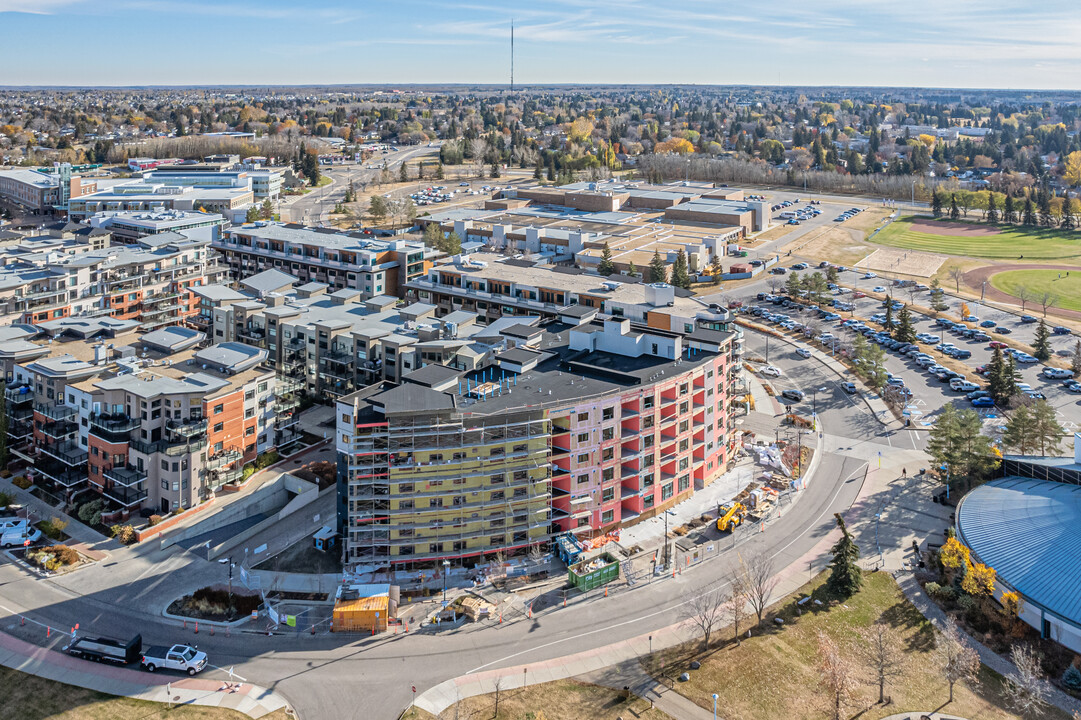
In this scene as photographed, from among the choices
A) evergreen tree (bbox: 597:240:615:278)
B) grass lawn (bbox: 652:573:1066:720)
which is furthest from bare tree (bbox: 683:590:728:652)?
evergreen tree (bbox: 597:240:615:278)

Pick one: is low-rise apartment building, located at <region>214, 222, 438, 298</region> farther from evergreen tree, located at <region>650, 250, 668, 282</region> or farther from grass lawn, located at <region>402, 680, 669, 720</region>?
grass lawn, located at <region>402, 680, 669, 720</region>

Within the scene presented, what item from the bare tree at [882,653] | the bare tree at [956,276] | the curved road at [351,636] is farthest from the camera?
the bare tree at [956,276]

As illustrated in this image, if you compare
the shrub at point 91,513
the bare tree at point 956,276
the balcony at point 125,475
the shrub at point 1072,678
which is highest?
the bare tree at point 956,276

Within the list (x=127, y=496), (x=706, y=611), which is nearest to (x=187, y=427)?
(x=127, y=496)

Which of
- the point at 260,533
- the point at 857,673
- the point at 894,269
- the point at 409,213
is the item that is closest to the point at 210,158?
the point at 409,213

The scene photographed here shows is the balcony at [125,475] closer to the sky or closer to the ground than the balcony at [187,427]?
closer to the ground

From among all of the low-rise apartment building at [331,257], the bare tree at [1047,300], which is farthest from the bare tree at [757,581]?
the bare tree at [1047,300]

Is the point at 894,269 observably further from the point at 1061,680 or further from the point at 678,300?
the point at 1061,680

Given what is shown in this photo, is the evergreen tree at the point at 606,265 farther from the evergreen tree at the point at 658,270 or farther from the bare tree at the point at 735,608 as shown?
the bare tree at the point at 735,608
